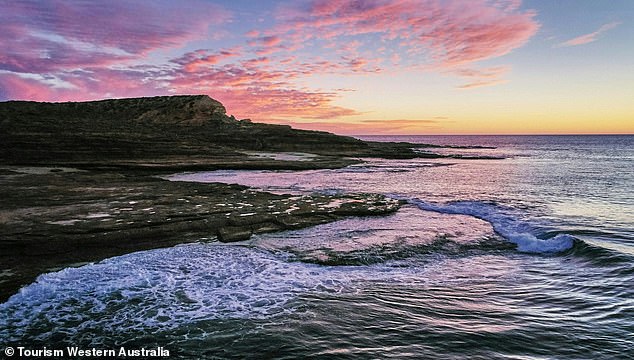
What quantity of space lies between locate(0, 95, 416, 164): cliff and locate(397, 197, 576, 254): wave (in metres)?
30.4

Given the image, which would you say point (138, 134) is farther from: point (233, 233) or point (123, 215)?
point (233, 233)

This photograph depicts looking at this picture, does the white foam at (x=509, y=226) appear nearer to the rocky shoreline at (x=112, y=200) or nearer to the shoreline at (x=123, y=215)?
the shoreline at (x=123, y=215)

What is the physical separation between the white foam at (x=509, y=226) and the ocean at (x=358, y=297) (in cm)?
10

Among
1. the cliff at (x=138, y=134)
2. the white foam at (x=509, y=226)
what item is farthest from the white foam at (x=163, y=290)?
the cliff at (x=138, y=134)

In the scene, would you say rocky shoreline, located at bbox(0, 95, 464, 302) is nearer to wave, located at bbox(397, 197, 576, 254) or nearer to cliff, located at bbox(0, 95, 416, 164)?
cliff, located at bbox(0, 95, 416, 164)

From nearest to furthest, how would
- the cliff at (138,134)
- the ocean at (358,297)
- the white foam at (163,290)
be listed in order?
the ocean at (358,297) < the white foam at (163,290) < the cliff at (138,134)

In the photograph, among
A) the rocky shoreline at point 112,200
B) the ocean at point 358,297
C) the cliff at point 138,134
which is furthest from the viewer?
the cliff at point 138,134

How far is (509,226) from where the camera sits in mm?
16703

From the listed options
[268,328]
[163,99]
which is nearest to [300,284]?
[268,328]

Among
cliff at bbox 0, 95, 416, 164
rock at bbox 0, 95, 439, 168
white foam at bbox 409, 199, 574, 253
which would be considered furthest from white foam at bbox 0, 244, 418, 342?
cliff at bbox 0, 95, 416, 164

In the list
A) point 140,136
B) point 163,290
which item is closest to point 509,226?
point 163,290

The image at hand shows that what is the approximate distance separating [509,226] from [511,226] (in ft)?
0.34

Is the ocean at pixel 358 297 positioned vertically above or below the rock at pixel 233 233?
below

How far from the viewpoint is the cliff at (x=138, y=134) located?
3747 cm
